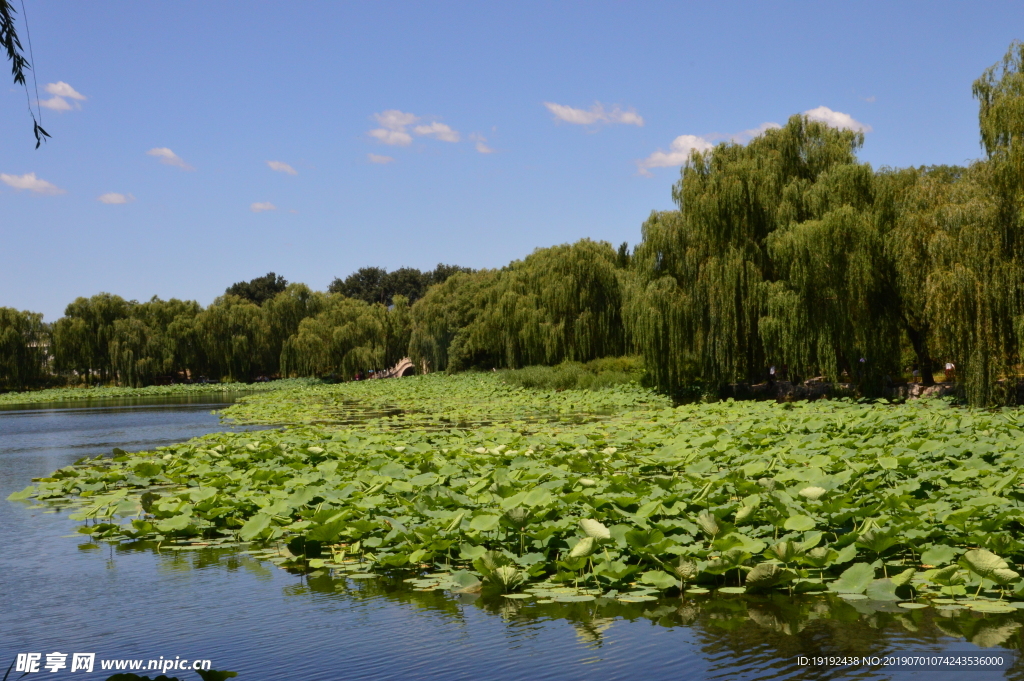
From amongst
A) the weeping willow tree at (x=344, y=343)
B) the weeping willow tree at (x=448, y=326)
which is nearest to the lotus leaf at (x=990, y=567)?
the weeping willow tree at (x=448, y=326)

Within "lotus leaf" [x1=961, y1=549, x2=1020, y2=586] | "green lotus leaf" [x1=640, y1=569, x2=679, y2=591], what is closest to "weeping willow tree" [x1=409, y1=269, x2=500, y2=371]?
"green lotus leaf" [x1=640, y1=569, x2=679, y2=591]

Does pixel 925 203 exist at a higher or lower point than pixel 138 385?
higher

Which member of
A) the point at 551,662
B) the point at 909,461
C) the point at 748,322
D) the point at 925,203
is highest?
the point at 925,203

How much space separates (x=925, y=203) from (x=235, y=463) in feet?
38.8

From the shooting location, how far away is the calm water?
344cm

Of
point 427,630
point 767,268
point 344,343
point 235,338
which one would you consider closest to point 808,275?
point 767,268

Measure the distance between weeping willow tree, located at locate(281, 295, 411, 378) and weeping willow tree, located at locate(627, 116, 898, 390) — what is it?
70.4 ft

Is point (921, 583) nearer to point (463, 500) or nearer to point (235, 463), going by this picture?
point (463, 500)

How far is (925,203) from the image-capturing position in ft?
46.9

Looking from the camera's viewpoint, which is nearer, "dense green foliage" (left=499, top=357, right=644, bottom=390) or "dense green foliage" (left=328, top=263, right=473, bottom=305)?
"dense green foliage" (left=499, top=357, right=644, bottom=390)

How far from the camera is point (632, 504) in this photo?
211 inches

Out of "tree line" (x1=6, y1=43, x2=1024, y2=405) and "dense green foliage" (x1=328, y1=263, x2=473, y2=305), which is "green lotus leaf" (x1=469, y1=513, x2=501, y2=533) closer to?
"tree line" (x1=6, y1=43, x2=1024, y2=405)

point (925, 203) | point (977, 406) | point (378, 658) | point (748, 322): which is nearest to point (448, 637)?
point (378, 658)

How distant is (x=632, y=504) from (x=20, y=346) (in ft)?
136
